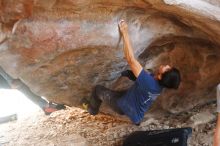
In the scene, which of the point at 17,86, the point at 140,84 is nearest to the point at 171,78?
the point at 140,84

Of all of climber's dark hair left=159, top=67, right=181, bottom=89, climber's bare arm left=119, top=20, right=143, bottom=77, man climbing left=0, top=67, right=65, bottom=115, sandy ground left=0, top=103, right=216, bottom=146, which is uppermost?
climber's bare arm left=119, top=20, right=143, bottom=77

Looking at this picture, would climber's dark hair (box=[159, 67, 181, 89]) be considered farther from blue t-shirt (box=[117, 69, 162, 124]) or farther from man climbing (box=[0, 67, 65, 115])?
man climbing (box=[0, 67, 65, 115])

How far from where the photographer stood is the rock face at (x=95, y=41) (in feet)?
10.3

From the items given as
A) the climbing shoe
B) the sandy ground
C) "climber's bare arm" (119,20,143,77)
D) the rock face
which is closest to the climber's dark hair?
"climber's bare arm" (119,20,143,77)

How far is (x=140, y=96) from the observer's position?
3396 mm

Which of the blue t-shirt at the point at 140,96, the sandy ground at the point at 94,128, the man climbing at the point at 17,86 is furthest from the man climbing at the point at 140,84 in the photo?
the man climbing at the point at 17,86

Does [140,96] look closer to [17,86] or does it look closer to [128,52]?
[128,52]

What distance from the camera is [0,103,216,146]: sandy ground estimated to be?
4363 millimetres

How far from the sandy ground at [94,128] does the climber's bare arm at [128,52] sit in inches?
56.2

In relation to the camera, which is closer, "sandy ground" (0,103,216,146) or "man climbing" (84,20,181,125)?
"man climbing" (84,20,181,125)

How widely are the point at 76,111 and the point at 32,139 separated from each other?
89 centimetres

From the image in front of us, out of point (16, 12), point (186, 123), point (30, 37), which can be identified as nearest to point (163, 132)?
point (186, 123)

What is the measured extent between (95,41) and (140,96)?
709 mm

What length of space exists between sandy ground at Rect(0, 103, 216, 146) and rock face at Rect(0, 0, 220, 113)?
50 cm
